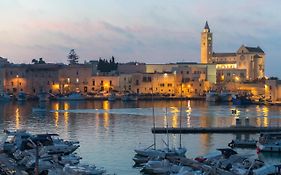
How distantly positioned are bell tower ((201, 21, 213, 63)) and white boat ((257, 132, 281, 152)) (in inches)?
2191

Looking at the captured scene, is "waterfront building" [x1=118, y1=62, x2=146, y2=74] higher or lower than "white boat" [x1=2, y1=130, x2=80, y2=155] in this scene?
higher

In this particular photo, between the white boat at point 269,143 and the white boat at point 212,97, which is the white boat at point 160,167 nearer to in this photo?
the white boat at point 269,143

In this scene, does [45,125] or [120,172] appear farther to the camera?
[45,125]

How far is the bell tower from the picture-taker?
74.8 m

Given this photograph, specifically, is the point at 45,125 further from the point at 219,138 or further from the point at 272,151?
the point at 272,151

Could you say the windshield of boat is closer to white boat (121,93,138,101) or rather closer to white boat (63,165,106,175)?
white boat (63,165,106,175)

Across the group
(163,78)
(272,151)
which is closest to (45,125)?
(272,151)

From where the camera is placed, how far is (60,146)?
17500 millimetres

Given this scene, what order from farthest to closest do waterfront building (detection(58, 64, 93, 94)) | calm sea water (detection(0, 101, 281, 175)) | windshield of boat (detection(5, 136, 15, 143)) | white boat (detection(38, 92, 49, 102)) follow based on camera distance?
waterfront building (detection(58, 64, 93, 94)), white boat (detection(38, 92, 49, 102)), windshield of boat (detection(5, 136, 15, 143)), calm sea water (detection(0, 101, 281, 175))

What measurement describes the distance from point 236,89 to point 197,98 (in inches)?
178

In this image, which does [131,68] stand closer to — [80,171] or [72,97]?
[72,97]

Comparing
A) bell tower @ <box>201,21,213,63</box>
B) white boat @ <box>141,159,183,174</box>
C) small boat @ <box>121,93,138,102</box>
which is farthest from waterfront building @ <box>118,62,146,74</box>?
white boat @ <box>141,159,183,174</box>

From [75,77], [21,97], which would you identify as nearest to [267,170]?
[21,97]

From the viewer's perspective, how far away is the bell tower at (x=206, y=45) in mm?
74812
